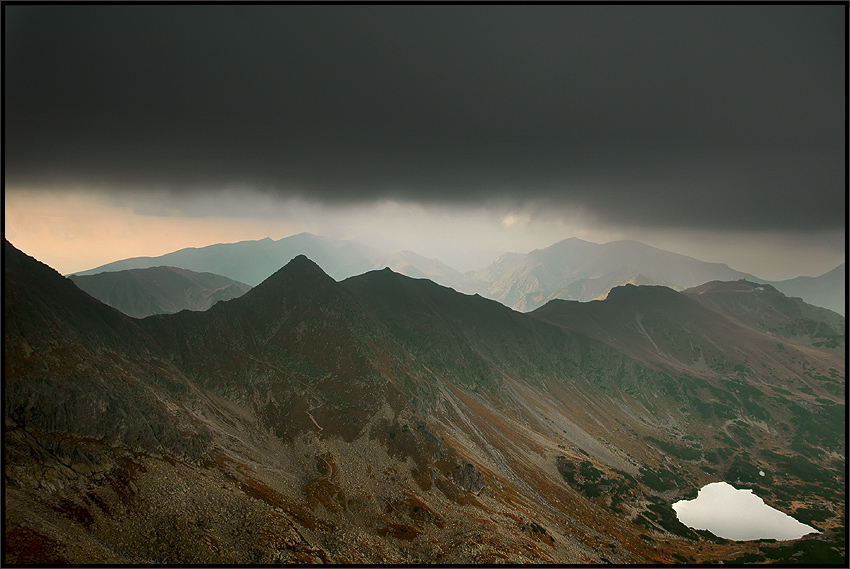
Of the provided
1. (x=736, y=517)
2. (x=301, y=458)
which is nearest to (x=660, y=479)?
(x=736, y=517)

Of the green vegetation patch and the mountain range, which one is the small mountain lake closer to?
the mountain range

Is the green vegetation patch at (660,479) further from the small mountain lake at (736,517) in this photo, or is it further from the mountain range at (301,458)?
the small mountain lake at (736,517)

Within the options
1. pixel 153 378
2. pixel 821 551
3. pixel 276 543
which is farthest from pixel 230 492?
pixel 821 551

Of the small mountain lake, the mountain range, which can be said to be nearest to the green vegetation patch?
the mountain range

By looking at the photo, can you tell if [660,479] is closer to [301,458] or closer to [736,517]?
[736,517]

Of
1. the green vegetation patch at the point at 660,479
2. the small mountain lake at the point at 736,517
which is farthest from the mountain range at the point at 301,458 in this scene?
the small mountain lake at the point at 736,517
